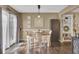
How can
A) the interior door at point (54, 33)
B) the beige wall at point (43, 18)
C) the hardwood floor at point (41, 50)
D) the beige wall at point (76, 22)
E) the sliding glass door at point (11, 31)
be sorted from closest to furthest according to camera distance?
1. the hardwood floor at point (41, 50)
2. the sliding glass door at point (11, 31)
3. the beige wall at point (43, 18)
4. the interior door at point (54, 33)
5. the beige wall at point (76, 22)

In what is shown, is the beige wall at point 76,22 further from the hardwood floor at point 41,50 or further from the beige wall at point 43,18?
the beige wall at point 43,18

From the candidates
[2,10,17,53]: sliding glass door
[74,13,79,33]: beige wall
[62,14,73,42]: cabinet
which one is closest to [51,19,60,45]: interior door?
[62,14,73,42]: cabinet

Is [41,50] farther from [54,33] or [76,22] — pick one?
[76,22]

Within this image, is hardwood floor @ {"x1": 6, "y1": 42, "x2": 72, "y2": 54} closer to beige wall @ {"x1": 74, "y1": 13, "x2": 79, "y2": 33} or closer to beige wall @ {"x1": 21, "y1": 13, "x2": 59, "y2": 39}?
beige wall @ {"x1": 21, "y1": 13, "x2": 59, "y2": 39}

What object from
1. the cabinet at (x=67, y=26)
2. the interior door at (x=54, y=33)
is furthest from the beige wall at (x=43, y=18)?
the cabinet at (x=67, y=26)

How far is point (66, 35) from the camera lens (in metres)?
7.57

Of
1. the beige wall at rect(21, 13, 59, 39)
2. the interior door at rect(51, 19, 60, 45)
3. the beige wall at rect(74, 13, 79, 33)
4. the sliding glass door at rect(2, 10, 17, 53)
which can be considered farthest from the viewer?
the beige wall at rect(74, 13, 79, 33)

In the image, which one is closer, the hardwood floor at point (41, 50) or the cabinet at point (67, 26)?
the hardwood floor at point (41, 50)

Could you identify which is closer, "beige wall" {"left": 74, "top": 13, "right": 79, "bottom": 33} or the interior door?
the interior door

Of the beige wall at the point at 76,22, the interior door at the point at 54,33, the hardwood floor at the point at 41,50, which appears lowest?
the hardwood floor at the point at 41,50

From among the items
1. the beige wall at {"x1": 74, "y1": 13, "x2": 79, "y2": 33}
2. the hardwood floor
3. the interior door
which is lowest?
the hardwood floor

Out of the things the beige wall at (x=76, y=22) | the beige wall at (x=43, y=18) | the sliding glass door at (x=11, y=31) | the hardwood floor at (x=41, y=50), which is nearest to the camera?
the hardwood floor at (x=41, y=50)
